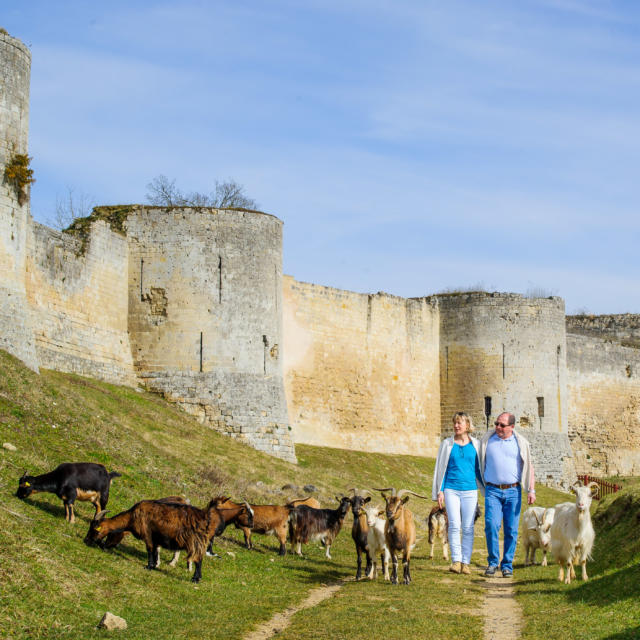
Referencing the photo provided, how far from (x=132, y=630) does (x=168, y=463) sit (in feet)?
29.7

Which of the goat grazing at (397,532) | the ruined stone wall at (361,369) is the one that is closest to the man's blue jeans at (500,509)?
the goat grazing at (397,532)

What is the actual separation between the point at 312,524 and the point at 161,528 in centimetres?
405

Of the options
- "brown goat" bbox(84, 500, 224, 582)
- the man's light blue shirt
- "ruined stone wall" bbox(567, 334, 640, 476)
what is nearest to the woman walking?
the man's light blue shirt

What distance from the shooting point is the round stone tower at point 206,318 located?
24188 mm

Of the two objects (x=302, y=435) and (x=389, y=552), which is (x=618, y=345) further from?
(x=389, y=552)

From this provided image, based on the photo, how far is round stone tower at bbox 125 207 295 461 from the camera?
24188mm

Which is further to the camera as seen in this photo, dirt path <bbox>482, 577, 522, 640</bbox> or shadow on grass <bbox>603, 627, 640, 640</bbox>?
dirt path <bbox>482, 577, 522, 640</bbox>

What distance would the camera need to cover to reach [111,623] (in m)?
8.66

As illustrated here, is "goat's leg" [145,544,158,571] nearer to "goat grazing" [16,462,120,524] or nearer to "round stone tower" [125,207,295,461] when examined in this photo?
"goat grazing" [16,462,120,524]

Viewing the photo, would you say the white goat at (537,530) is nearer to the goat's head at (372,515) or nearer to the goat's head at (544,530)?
the goat's head at (544,530)

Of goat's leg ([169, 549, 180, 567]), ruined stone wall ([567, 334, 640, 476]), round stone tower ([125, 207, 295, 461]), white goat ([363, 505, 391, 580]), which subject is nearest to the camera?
goat's leg ([169, 549, 180, 567])

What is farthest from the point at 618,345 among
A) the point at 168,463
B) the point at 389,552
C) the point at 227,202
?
the point at 389,552

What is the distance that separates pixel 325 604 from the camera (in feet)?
35.3

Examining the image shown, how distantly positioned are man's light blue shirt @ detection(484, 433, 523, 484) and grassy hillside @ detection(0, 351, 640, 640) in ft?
4.16
